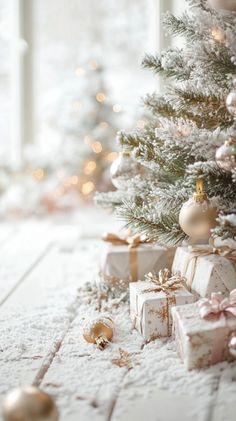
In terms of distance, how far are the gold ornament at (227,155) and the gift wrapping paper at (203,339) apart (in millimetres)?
388

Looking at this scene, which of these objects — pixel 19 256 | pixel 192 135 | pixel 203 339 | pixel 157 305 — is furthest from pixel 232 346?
pixel 19 256

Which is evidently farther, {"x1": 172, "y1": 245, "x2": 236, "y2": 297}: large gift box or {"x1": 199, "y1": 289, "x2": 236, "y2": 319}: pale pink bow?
{"x1": 172, "y1": 245, "x2": 236, "y2": 297}: large gift box

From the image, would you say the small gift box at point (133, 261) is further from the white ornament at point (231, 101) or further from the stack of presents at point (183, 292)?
the white ornament at point (231, 101)

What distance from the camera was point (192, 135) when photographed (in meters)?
1.42

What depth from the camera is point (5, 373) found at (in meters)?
1.26

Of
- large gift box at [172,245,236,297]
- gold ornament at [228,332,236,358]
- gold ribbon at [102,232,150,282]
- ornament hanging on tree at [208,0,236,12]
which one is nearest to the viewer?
gold ornament at [228,332,236,358]

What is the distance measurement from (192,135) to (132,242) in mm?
515

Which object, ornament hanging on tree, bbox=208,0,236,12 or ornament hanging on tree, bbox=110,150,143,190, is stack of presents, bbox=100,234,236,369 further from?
ornament hanging on tree, bbox=208,0,236,12

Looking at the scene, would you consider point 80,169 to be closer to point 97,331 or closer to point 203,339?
point 97,331

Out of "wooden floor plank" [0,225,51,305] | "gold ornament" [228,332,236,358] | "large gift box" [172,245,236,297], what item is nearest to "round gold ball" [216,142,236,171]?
"large gift box" [172,245,236,297]

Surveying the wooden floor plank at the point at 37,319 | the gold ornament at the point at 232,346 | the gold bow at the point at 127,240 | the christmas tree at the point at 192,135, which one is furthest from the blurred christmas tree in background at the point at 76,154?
the gold ornament at the point at 232,346

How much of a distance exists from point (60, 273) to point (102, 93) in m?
1.87

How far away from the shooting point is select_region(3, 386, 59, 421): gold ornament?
3.12 ft

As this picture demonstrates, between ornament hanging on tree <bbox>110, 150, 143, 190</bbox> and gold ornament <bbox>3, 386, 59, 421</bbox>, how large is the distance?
3.05 ft
